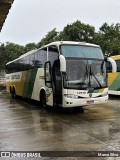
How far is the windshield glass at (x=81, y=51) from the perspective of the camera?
13430 millimetres

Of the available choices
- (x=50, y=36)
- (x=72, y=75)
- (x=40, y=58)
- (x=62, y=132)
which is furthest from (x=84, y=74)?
(x=50, y=36)

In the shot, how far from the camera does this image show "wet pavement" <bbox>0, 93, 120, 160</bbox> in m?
7.88

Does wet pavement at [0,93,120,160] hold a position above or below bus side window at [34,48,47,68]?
below

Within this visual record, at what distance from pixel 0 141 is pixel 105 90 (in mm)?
6137

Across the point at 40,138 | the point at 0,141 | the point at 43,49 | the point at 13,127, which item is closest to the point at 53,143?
the point at 40,138

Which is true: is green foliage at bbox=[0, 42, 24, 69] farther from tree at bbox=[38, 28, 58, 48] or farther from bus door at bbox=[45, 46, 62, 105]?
bus door at bbox=[45, 46, 62, 105]

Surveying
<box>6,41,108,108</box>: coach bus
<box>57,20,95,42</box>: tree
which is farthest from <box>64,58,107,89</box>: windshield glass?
<box>57,20,95,42</box>: tree

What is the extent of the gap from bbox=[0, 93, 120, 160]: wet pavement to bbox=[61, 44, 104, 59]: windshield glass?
98.1 inches

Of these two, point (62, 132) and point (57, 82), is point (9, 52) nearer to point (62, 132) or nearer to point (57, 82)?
point (57, 82)

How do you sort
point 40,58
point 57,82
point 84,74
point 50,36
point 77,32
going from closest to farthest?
point 84,74 < point 57,82 < point 40,58 < point 77,32 < point 50,36

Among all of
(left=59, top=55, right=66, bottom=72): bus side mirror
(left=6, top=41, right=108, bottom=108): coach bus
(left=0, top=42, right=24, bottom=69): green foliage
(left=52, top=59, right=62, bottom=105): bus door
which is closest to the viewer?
(left=59, top=55, right=66, bottom=72): bus side mirror

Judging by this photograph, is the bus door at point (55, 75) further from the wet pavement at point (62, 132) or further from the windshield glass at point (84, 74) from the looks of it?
the wet pavement at point (62, 132)

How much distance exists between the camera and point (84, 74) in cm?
1316

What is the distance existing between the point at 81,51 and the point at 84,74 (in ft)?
3.83
